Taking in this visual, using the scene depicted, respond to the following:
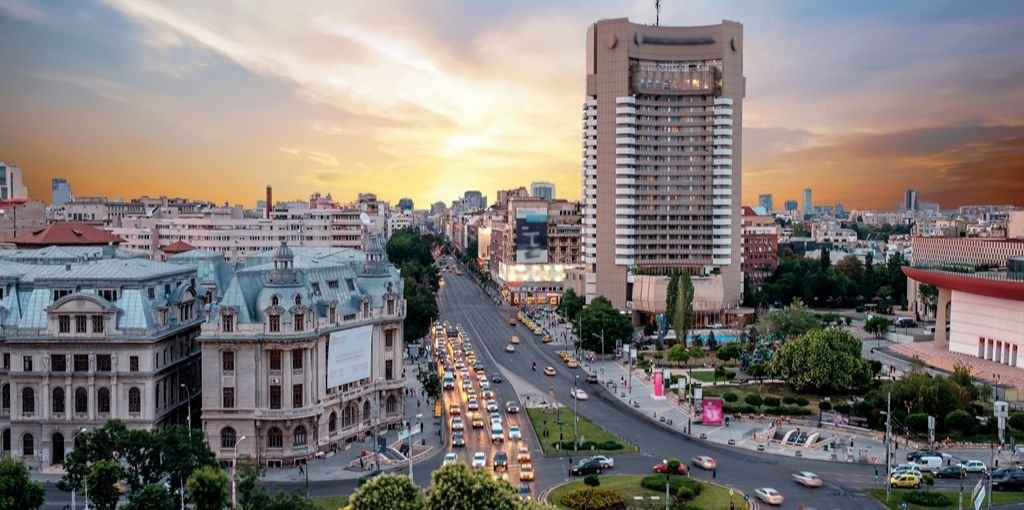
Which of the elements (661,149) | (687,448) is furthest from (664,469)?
(661,149)

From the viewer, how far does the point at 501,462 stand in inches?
2980

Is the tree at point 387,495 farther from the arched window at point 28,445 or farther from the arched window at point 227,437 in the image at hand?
the arched window at point 28,445

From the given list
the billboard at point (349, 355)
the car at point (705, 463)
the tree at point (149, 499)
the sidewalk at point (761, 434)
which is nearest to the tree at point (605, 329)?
the sidewalk at point (761, 434)

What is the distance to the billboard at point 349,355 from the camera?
81812mm

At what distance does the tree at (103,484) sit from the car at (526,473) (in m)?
31.4

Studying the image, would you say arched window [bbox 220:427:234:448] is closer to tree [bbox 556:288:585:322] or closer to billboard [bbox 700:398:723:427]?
billboard [bbox 700:398:723:427]

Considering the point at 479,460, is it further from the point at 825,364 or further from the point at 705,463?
the point at 825,364

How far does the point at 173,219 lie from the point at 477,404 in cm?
12217

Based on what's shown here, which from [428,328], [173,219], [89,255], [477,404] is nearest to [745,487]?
[477,404]

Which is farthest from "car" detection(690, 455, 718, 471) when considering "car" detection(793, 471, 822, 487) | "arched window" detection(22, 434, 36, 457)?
"arched window" detection(22, 434, 36, 457)

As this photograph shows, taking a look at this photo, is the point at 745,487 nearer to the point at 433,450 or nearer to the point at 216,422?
the point at 433,450

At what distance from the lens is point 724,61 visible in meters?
170

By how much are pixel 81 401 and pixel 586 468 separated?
44.9 m

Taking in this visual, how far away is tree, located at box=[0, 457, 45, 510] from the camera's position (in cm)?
5306
